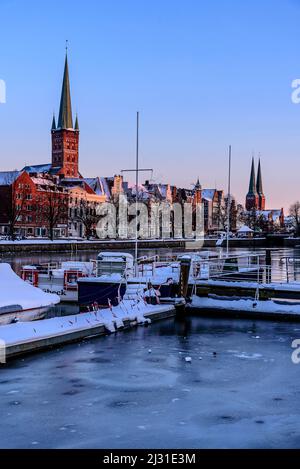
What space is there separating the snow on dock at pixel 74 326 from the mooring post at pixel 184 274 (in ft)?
4.52

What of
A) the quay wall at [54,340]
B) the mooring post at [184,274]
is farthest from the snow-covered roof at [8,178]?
the quay wall at [54,340]

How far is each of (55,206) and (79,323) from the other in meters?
94.7

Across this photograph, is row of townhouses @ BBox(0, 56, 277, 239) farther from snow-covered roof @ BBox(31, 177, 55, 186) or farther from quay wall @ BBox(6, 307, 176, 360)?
quay wall @ BBox(6, 307, 176, 360)

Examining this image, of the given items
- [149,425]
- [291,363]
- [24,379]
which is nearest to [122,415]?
[149,425]

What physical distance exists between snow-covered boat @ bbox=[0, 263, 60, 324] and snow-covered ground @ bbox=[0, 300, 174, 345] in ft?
7.63

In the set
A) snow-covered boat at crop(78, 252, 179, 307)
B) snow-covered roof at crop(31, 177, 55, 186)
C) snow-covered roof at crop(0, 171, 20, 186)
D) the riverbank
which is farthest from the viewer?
snow-covered roof at crop(31, 177, 55, 186)

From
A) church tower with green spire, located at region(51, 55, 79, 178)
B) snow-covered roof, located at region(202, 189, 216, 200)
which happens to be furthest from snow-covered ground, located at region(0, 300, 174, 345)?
snow-covered roof, located at region(202, 189, 216, 200)

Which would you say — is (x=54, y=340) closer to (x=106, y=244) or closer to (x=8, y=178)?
(x=106, y=244)

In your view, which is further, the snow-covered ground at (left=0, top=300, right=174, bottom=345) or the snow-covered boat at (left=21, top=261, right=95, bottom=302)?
the snow-covered boat at (left=21, top=261, right=95, bottom=302)

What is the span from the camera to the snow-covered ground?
→ 617 inches

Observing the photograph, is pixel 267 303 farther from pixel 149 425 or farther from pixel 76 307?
pixel 149 425

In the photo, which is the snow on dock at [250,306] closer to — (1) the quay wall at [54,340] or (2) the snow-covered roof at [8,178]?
(1) the quay wall at [54,340]

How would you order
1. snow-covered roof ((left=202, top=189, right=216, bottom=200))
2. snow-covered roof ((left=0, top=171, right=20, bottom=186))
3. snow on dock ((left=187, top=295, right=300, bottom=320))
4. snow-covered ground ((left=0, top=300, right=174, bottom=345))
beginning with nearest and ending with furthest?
snow-covered ground ((left=0, top=300, right=174, bottom=345)), snow on dock ((left=187, top=295, right=300, bottom=320)), snow-covered roof ((left=0, top=171, right=20, bottom=186)), snow-covered roof ((left=202, top=189, right=216, bottom=200))

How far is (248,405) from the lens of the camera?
35.5 feet
